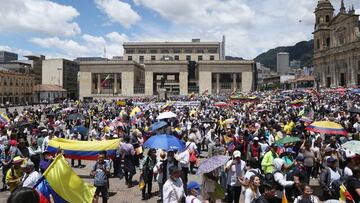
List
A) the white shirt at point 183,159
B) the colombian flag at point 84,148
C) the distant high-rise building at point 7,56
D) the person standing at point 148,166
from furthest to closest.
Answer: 1. the distant high-rise building at point 7,56
2. the colombian flag at point 84,148
3. the white shirt at point 183,159
4. the person standing at point 148,166

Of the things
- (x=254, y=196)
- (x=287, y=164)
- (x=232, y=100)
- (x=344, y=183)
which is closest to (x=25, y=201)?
(x=254, y=196)

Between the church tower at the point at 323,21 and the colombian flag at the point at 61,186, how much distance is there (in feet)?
308

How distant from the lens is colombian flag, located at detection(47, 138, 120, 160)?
40.7 ft

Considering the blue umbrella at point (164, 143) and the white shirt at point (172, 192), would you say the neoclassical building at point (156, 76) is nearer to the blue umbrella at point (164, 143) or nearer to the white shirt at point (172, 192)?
the blue umbrella at point (164, 143)

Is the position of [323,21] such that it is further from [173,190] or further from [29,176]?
[29,176]

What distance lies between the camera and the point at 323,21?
93.5 metres

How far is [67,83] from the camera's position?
121m

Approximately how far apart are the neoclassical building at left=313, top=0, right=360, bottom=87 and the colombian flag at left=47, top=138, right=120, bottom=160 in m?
71.3

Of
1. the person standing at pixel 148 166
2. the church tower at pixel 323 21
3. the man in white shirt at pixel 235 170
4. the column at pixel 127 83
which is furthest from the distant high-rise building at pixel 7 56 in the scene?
the man in white shirt at pixel 235 170

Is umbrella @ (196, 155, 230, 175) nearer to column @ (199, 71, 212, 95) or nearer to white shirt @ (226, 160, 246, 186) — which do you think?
white shirt @ (226, 160, 246, 186)

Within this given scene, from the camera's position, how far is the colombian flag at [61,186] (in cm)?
602

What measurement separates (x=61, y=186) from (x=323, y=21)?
97.9m

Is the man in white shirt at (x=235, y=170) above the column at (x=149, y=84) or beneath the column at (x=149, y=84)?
beneath

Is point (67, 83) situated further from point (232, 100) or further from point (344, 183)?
point (344, 183)
